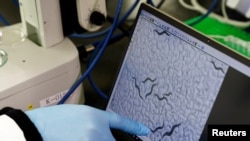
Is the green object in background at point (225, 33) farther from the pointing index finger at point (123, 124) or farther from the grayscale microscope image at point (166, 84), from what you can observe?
the pointing index finger at point (123, 124)

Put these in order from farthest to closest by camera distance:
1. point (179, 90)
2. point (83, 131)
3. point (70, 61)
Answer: point (70, 61) < point (179, 90) < point (83, 131)

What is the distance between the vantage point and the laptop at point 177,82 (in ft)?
1.89

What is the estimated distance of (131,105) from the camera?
0.73m

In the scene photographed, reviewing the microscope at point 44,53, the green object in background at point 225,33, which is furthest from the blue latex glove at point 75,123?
the green object in background at point 225,33

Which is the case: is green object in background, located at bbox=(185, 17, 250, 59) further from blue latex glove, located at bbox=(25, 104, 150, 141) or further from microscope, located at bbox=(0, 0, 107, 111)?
blue latex glove, located at bbox=(25, 104, 150, 141)

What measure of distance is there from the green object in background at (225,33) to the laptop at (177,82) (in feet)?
1.02

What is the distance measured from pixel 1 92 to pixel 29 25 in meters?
0.19

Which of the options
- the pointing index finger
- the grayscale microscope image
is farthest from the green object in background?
the pointing index finger

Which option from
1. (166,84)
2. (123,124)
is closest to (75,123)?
(123,124)

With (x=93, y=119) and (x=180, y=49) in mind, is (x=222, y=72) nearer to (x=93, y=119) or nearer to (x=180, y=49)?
(x=180, y=49)

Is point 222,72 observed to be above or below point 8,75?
above

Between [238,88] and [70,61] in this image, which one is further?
[70,61]

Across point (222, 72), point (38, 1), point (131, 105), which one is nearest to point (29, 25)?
point (38, 1)

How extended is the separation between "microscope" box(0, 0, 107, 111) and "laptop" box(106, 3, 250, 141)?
0.11 metres
